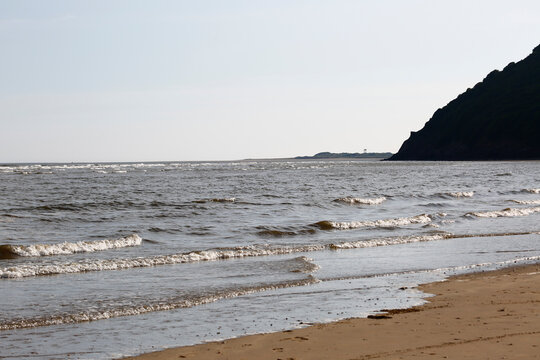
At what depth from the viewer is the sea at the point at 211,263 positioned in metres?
9.99

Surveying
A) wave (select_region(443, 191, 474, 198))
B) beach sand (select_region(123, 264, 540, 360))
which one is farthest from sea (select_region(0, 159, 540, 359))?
wave (select_region(443, 191, 474, 198))

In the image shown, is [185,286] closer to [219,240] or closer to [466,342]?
[466,342]

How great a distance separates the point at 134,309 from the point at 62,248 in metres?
8.15

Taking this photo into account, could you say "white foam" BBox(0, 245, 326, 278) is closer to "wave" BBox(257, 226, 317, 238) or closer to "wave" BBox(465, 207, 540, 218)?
"wave" BBox(257, 226, 317, 238)

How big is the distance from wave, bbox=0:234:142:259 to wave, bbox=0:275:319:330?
7.28m

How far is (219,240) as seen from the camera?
21078 millimetres

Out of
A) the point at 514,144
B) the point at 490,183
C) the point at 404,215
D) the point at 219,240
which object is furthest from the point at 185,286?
the point at 514,144

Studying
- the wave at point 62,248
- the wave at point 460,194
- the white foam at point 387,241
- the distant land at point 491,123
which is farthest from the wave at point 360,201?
the distant land at point 491,123

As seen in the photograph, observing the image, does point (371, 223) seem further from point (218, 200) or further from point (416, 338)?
point (416, 338)

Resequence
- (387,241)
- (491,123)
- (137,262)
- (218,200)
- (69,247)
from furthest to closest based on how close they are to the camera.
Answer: (491,123) → (218,200) → (387,241) → (69,247) → (137,262)

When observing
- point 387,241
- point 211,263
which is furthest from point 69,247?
point 387,241

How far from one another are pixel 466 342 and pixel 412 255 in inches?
402

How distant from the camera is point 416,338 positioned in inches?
338

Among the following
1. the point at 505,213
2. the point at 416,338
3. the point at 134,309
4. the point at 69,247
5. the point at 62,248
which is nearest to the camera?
the point at 416,338
